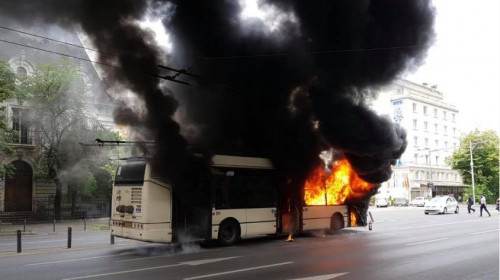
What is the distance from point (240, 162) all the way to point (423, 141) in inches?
2310

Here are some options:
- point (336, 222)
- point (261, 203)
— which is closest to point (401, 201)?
point (336, 222)

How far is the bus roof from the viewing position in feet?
42.9

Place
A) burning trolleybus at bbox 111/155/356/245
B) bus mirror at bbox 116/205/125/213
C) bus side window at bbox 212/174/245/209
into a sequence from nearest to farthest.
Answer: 1. burning trolleybus at bbox 111/155/356/245
2. bus mirror at bbox 116/205/125/213
3. bus side window at bbox 212/174/245/209

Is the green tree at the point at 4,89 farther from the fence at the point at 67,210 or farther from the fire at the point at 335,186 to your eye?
the fire at the point at 335,186

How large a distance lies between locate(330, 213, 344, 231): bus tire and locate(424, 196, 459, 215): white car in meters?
17.9

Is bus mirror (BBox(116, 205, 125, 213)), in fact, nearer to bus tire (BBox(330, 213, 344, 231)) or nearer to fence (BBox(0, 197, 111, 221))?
bus tire (BBox(330, 213, 344, 231))

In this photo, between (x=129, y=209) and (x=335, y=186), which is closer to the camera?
(x=129, y=209)

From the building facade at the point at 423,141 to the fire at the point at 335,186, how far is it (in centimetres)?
4403

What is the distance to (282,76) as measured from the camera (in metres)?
15.1

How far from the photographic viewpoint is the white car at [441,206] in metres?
31.4

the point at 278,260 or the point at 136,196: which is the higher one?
the point at 136,196

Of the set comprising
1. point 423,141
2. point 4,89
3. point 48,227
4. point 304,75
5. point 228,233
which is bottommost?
point 48,227

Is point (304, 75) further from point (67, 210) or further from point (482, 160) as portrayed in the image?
point (482, 160)

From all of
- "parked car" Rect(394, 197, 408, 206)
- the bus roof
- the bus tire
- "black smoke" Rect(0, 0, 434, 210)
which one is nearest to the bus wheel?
the bus roof
